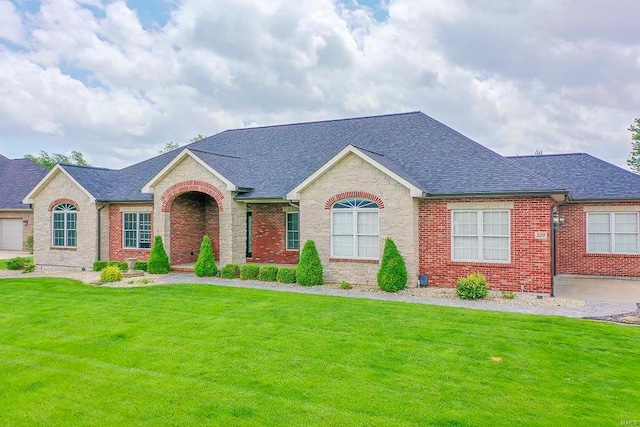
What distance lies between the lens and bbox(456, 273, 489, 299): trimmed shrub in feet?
44.6

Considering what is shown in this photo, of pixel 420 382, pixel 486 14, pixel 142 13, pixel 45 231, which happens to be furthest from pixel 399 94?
pixel 420 382

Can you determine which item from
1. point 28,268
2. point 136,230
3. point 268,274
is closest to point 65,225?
point 28,268

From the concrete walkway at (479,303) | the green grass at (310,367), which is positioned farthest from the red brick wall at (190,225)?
the green grass at (310,367)

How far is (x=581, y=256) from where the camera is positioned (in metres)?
19.4

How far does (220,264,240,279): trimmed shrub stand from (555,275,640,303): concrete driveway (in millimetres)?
11993

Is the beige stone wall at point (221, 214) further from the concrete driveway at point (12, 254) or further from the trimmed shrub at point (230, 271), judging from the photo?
the concrete driveway at point (12, 254)

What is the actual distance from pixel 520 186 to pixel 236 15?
45.0 feet

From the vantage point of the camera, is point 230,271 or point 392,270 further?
point 230,271

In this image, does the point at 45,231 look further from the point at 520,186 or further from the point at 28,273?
the point at 520,186

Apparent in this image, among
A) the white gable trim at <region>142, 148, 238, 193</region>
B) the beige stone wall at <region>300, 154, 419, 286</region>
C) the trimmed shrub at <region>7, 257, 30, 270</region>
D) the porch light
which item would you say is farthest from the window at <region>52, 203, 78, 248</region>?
the porch light

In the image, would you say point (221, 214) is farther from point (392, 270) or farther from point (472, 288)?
point (472, 288)

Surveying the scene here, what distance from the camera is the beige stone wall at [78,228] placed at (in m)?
21.5

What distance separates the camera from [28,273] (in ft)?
66.3

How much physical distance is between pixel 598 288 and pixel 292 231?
12632 millimetres
